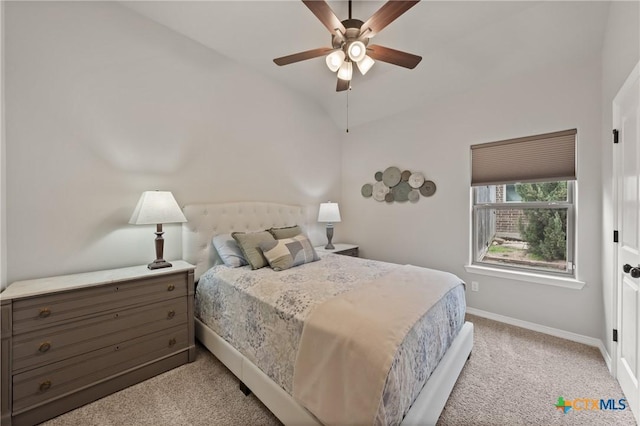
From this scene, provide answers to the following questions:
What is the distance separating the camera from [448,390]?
1.69 metres

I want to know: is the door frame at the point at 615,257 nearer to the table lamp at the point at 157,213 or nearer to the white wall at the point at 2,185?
the table lamp at the point at 157,213

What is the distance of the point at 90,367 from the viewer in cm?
177

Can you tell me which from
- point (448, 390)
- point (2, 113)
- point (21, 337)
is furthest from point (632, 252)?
point (2, 113)

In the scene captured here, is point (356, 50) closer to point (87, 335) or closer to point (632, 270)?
point (632, 270)

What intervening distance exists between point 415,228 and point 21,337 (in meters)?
3.75

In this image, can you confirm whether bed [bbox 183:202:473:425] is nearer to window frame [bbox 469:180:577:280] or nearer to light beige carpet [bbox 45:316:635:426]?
light beige carpet [bbox 45:316:635:426]

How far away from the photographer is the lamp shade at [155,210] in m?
2.13

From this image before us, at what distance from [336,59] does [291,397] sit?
231cm

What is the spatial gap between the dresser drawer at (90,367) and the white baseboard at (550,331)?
Result: 126 inches

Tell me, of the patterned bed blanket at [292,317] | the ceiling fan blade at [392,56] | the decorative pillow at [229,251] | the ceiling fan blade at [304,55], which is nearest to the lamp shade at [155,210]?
the decorative pillow at [229,251]

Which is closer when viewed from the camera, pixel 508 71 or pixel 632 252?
pixel 632 252

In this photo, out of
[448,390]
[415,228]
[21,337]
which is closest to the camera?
[21,337]

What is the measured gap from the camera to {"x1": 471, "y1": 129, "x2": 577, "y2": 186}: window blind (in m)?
2.63

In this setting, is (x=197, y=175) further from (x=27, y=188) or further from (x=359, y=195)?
(x=359, y=195)
